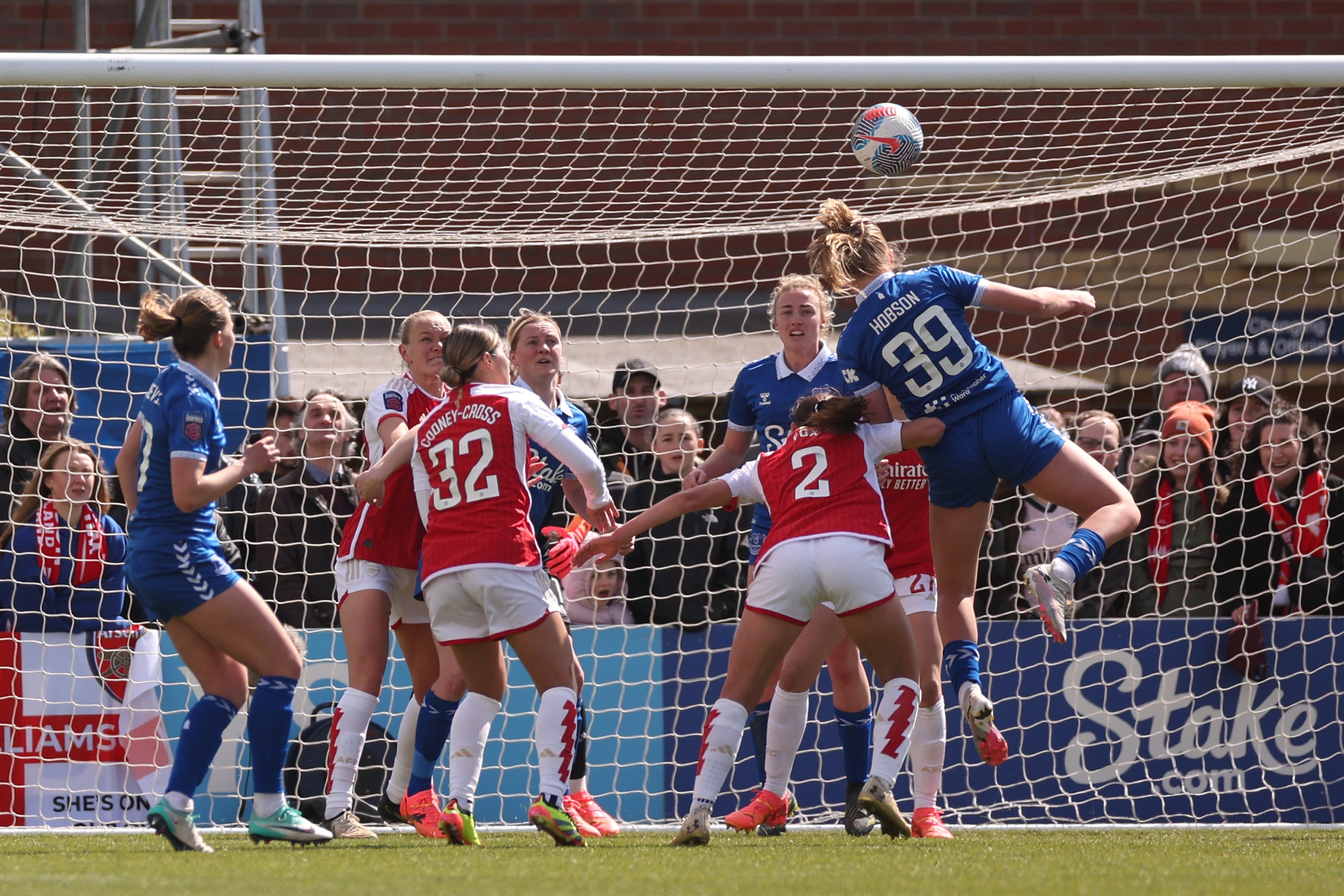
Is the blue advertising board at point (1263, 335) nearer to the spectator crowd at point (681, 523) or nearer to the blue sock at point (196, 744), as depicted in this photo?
the spectator crowd at point (681, 523)

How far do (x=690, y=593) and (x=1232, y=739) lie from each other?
107 inches

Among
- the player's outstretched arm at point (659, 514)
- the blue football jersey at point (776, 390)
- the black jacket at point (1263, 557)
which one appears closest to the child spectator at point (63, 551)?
the player's outstretched arm at point (659, 514)

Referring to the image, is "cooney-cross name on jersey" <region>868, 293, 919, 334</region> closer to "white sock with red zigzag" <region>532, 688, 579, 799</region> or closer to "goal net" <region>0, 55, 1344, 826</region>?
"goal net" <region>0, 55, 1344, 826</region>

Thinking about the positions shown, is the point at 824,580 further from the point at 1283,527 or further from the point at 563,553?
the point at 1283,527

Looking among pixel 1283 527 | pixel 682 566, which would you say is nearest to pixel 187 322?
pixel 682 566

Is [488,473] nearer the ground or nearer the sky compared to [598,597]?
nearer the sky

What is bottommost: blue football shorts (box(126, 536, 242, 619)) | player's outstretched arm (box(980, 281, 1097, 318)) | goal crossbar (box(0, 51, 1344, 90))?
blue football shorts (box(126, 536, 242, 619))

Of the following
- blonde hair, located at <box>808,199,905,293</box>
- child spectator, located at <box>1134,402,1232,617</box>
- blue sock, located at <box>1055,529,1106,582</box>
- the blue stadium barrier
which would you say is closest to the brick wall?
the blue stadium barrier

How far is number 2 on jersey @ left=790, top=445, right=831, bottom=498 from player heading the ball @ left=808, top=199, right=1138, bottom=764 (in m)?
0.47

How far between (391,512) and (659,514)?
117cm

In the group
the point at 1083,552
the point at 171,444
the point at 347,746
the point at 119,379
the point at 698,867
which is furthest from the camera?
the point at 119,379

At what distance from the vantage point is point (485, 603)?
16.1ft

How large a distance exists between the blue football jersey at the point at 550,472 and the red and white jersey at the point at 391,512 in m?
0.45

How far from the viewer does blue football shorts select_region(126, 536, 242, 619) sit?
488 cm
